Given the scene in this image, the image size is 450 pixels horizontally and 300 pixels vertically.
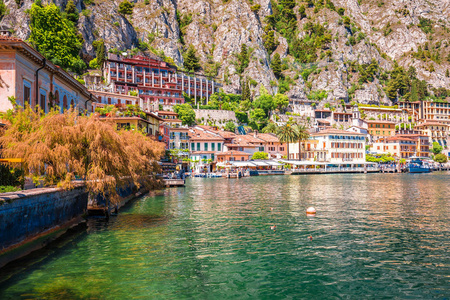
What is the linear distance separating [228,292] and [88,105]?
126 feet

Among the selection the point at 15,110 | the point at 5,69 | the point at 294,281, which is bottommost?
the point at 294,281

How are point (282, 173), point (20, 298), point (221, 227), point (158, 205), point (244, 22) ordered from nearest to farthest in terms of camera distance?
point (20, 298) → point (221, 227) → point (158, 205) → point (282, 173) → point (244, 22)

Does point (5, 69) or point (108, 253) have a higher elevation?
A: point (5, 69)

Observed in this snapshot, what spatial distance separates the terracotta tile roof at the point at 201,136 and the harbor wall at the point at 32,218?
74190mm

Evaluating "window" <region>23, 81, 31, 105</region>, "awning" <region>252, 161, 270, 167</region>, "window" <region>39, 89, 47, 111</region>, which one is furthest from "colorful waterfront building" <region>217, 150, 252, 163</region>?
"window" <region>23, 81, 31, 105</region>

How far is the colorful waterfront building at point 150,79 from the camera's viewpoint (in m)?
111

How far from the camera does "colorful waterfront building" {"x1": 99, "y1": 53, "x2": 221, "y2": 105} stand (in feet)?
365

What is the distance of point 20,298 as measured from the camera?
1141 centimetres

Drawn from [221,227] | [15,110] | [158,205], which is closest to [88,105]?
[158,205]

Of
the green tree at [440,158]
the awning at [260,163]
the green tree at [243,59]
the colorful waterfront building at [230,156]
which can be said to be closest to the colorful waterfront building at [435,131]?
the green tree at [440,158]

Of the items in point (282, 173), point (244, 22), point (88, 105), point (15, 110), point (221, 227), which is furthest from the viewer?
point (244, 22)

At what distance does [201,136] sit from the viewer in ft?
321

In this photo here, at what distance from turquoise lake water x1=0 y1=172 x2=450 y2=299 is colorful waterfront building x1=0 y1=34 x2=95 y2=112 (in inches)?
387

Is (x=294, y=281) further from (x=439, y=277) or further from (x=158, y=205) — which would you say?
(x=158, y=205)
